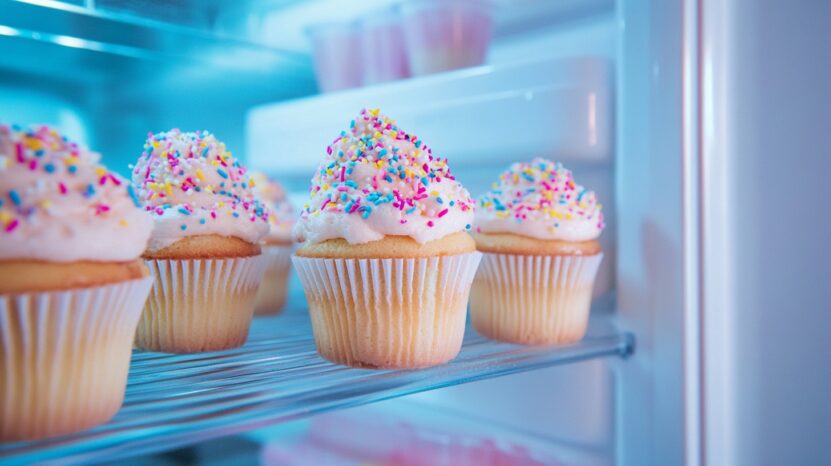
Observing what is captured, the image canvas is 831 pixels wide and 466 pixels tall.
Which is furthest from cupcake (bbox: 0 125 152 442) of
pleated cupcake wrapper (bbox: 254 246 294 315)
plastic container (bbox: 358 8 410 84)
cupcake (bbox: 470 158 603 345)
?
plastic container (bbox: 358 8 410 84)

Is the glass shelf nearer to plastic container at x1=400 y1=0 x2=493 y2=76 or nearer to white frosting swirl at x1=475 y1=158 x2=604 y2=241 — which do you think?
white frosting swirl at x1=475 y1=158 x2=604 y2=241

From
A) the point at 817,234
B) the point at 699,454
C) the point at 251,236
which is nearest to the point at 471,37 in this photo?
the point at 251,236

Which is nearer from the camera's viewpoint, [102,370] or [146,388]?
[102,370]

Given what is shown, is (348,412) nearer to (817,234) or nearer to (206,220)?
(206,220)

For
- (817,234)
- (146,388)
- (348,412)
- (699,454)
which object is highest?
(817,234)

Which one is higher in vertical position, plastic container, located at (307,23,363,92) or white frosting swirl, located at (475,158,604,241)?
plastic container, located at (307,23,363,92)

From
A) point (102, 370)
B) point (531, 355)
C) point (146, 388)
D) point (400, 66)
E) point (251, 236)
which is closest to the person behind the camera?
point (102, 370)
